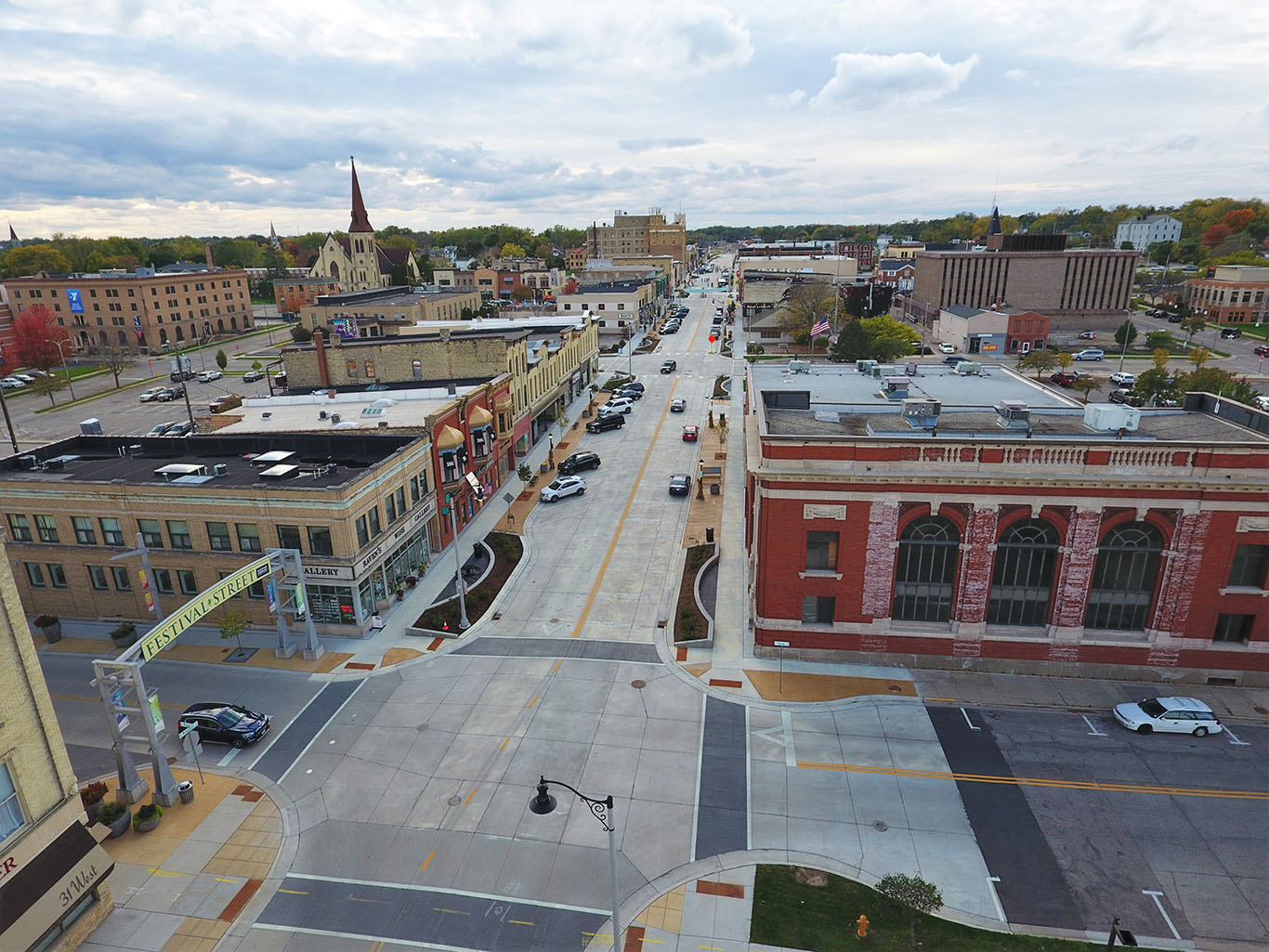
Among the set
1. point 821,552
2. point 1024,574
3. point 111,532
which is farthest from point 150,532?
point 1024,574

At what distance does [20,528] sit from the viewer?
3878 centimetres

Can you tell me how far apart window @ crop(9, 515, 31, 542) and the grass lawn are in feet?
137

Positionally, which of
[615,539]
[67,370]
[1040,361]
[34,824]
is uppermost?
[67,370]

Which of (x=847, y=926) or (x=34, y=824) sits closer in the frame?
(x=34, y=824)

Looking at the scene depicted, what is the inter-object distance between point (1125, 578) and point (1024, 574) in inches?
171

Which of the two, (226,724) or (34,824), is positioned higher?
(34,824)

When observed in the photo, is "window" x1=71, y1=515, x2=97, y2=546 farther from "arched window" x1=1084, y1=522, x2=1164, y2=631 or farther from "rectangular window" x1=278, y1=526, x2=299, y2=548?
"arched window" x1=1084, y1=522, x2=1164, y2=631

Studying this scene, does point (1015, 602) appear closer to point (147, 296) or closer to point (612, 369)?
point (612, 369)

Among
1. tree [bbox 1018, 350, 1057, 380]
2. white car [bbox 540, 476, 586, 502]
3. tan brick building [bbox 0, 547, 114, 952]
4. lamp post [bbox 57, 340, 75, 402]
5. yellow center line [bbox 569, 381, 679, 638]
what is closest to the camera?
tan brick building [bbox 0, 547, 114, 952]

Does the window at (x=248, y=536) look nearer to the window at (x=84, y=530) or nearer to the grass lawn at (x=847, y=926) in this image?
the window at (x=84, y=530)

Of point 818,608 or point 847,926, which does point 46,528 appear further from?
point 847,926

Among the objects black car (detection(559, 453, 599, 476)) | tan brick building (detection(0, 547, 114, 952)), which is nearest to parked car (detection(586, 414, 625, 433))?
black car (detection(559, 453, 599, 476))

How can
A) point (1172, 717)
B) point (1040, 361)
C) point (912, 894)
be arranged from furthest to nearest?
1. point (1040, 361)
2. point (1172, 717)
3. point (912, 894)

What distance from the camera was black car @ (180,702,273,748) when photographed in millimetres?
29516
